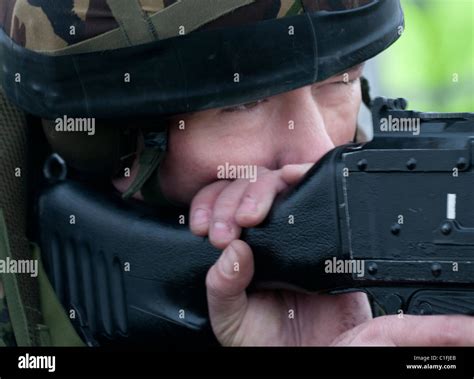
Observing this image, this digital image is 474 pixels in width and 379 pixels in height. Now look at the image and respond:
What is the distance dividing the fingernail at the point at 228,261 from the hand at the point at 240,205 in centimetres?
1

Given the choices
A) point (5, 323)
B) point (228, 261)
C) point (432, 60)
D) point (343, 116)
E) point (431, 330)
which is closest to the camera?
point (431, 330)

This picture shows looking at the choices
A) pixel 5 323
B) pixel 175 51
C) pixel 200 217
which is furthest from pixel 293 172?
pixel 5 323

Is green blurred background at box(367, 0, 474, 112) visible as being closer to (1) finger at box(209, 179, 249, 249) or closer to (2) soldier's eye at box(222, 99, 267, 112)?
(2) soldier's eye at box(222, 99, 267, 112)

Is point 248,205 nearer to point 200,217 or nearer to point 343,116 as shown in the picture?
point 200,217

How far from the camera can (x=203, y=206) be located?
1.75 m

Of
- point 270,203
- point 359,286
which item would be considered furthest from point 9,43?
point 359,286

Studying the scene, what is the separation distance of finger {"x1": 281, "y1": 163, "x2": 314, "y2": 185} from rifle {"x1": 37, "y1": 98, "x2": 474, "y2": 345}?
0.04 m

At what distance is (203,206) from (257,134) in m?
0.15

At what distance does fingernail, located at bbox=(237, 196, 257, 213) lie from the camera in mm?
1652

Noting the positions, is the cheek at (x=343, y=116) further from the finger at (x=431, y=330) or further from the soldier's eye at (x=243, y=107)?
the finger at (x=431, y=330)

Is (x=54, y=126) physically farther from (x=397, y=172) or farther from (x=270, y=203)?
(x=397, y=172)

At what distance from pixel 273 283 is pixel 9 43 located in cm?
64

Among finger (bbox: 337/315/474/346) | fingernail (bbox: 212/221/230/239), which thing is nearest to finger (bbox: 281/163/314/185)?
fingernail (bbox: 212/221/230/239)

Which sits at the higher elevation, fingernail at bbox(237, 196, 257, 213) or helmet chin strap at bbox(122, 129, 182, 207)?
helmet chin strap at bbox(122, 129, 182, 207)
